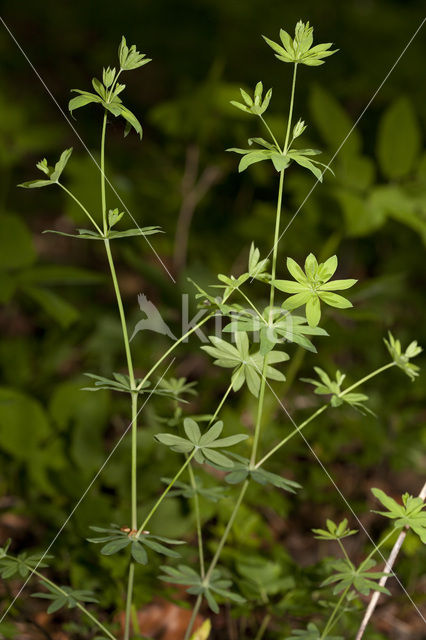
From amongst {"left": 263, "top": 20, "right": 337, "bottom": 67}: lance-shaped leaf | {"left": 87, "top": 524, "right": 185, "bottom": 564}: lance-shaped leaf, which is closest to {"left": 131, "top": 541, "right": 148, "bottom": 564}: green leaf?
{"left": 87, "top": 524, "right": 185, "bottom": 564}: lance-shaped leaf

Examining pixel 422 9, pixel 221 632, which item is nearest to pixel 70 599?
pixel 221 632

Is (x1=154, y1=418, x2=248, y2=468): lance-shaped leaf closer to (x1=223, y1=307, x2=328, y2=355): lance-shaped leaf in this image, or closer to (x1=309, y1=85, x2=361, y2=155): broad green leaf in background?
(x1=223, y1=307, x2=328, y2=355): lance-shaped leaf

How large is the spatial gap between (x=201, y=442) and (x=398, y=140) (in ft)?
4.88

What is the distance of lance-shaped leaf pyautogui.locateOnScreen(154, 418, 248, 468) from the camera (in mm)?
990

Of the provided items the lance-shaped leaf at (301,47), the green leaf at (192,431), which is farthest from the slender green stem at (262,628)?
the lance-shaped leaf at (301,47)

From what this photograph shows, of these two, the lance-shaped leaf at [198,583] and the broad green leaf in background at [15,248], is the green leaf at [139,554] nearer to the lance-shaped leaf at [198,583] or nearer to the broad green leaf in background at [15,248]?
the lance-shaped leaf at [198,583]

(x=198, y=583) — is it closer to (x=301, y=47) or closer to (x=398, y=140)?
(x=301, y=47)

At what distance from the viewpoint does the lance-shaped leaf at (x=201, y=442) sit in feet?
3.25

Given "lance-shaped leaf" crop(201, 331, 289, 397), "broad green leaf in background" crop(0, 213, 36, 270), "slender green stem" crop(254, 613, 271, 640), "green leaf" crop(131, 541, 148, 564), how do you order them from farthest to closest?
"broad green leaf in background" crop(0, 213, 36, 270), "slender green stem" crop(254, 613, 271, 640), "lance-shaped leaf" crop(201, 331, 289, 397), "green leaf" crop(131, 541, 148, 564)

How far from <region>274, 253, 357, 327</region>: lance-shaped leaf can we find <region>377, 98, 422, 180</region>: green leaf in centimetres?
127

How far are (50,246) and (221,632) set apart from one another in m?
2.76

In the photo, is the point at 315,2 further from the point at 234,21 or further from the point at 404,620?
the point at 404,620

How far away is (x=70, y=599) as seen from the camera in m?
1.04

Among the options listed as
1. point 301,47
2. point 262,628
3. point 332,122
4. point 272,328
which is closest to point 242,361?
point 272,328
